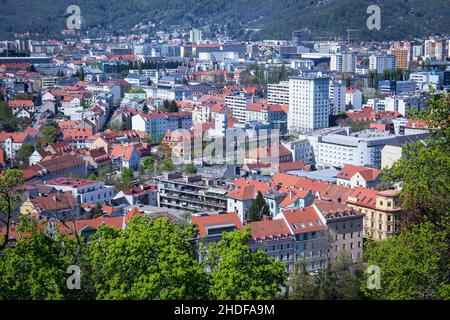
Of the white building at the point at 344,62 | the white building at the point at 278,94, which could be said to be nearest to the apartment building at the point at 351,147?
the white building at the point at 278,94

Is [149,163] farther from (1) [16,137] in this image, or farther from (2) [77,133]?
(1) [16,137]

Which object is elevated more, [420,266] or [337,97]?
[420,266]

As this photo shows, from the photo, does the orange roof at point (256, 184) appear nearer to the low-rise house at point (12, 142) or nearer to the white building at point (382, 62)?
the low-rise house at point (12, 142)

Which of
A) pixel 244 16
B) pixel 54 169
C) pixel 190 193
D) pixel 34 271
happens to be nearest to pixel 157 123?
pixel 54 169

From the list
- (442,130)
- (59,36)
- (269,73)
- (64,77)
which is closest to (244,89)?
(269,73)
